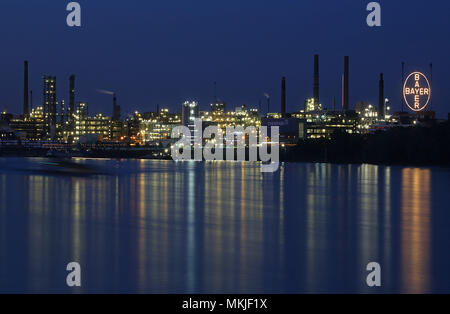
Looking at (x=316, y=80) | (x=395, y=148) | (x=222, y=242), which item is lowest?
(x=222, y=242)

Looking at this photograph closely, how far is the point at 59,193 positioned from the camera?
2295cm

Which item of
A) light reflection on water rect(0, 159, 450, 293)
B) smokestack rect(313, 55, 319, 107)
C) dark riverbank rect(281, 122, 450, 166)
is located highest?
smokestack rect(313, 55, 319, 107)

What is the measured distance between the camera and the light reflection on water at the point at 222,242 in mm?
8695

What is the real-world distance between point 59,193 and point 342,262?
15.2m

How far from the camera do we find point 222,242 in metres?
12.0

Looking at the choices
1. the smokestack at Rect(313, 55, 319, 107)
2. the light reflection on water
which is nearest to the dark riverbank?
the smokestack at Rect(313, 55, 319, 107)

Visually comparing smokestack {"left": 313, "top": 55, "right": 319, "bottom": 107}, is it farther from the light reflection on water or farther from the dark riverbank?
the light reflection on water

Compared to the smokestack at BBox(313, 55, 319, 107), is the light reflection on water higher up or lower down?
lower down

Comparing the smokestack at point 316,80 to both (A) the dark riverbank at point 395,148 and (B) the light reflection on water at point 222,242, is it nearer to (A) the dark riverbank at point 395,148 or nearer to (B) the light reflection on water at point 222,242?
(A) the dark riverbank at point 395,148

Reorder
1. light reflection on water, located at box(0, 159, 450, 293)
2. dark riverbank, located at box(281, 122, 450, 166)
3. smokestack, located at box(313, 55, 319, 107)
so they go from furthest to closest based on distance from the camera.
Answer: smokestack, located at box(313, 55, 319, 107), dark riverbank, located at box(281, 122, 450, 166), light reflection on water, located at box(0, 159, 450, 293)

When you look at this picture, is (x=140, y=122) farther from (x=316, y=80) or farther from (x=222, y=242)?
(x=222, y=242)

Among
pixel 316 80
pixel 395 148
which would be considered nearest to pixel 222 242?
pixel 395 148

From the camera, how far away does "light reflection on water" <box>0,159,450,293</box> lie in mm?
8695

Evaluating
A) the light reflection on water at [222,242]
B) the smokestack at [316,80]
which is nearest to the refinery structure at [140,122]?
the smokestack at [316,80]
